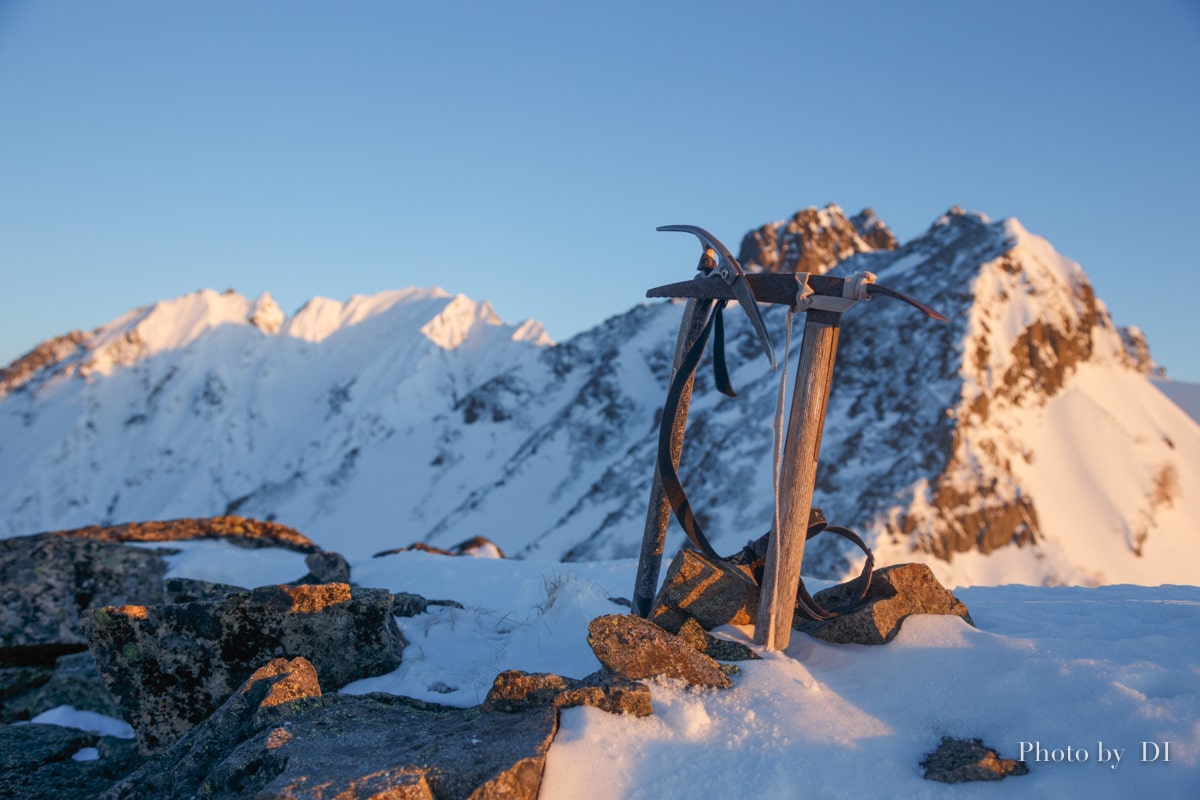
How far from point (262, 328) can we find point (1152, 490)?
439ft

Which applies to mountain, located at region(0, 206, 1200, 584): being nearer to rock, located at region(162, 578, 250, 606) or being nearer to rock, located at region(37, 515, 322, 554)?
rock, located at region(37, 515, 322, 554)

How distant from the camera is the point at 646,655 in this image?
4.39 m

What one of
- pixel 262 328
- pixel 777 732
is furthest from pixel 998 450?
pixel 262 328

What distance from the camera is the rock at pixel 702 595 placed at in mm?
5328

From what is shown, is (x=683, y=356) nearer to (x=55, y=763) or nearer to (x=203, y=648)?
(x=203, y=648)

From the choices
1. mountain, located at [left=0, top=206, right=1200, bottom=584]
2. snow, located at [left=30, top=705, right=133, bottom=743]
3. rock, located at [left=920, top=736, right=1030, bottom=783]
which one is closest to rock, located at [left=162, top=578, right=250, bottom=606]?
snow, located at [left=30, top=705, right=133, bottom=743]

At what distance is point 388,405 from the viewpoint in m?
90.2

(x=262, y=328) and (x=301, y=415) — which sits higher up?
(x=262, y=328)

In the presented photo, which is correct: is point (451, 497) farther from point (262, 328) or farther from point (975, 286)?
point (262, 328)

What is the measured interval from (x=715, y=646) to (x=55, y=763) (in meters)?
4.77

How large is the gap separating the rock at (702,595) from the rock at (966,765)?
70.2 inches

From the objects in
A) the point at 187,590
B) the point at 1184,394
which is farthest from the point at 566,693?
the point at 1184,394

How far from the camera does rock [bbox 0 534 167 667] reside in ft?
25.5

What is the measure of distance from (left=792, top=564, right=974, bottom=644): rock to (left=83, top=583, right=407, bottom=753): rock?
327 cm
